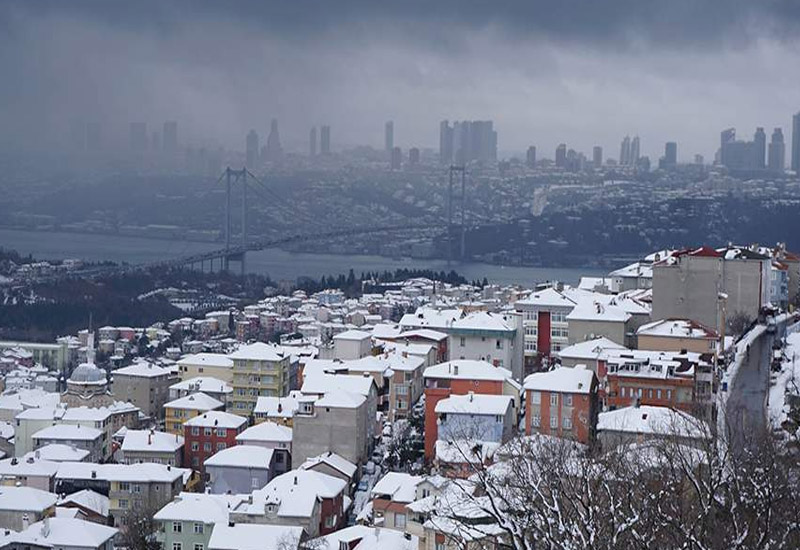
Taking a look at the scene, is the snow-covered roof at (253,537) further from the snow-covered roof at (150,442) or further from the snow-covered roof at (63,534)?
the snow-covered roof at (150,442)

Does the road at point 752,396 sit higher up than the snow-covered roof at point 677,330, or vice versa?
the snow-covered roof at point 677,330

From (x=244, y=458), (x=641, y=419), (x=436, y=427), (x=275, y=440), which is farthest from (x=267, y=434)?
(x=641, y=419)

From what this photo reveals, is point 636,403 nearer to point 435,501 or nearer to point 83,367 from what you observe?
point 435,501

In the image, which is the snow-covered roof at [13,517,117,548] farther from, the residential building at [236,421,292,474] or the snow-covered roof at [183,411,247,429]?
the snow-covered roof at [183,411,247,429]

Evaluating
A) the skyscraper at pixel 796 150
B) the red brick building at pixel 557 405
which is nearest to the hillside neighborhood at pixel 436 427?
the red brick building at pixel 557 405

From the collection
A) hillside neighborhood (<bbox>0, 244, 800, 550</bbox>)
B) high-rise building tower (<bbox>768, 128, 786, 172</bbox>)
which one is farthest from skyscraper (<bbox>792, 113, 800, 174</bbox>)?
hillside neighborhood (<bbox>0, 244, 800, 550</bbox>)

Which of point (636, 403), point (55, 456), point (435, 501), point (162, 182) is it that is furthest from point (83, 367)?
point (162, 182)

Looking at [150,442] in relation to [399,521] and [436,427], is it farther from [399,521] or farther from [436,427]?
[399,521]

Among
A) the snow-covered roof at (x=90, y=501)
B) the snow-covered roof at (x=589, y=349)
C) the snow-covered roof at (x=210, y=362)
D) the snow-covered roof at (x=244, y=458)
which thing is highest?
the snow-covered roof at (x=589, y=349)
